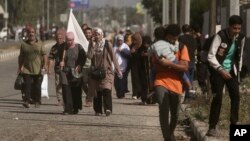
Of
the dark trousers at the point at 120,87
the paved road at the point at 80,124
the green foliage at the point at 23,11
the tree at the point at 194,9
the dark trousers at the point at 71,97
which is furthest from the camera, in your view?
the green foliage at the point at 23,11

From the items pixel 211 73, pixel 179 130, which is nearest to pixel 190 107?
pixel 179 130

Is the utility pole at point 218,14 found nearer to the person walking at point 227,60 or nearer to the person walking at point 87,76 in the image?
the person walking at point 87,76

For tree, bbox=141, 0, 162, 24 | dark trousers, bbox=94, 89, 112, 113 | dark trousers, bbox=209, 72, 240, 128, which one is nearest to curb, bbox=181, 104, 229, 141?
dark trousers, bbox=209, 72, 240, 128

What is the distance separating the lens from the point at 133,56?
21094mm

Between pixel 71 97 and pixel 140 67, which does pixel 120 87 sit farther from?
pixel 71 97

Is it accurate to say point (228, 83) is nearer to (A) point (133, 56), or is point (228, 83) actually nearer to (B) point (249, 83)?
(B) point (249, 83)

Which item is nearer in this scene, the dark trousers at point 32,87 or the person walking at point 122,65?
the dark trousers at point 32,87

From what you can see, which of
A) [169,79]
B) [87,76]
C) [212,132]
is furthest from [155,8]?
[169,79]

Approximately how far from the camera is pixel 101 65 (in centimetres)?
1620

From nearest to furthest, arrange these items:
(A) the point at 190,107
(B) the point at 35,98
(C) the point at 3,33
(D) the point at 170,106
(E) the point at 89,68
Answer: (D) the point at 170,106
(A) the point at 190,107
(E) the point at 89,68
(B) the point at 35,98
(C) the point at 3,33

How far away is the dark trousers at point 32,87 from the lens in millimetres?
18250

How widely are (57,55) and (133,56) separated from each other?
4.14 m

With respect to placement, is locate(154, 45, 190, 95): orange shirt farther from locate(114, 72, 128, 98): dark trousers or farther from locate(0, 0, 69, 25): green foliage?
locate(0, 0, 69, 25): green foliage

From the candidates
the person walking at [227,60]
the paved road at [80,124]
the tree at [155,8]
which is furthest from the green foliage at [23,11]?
the person walking at [227,60]
